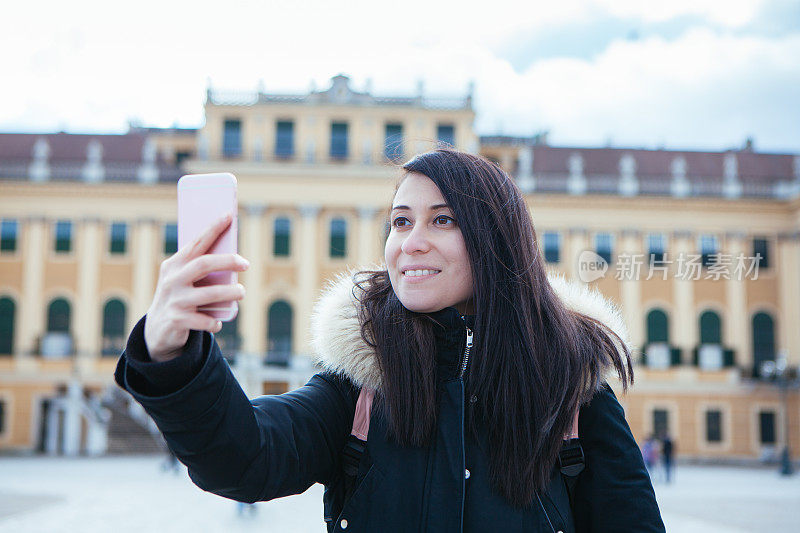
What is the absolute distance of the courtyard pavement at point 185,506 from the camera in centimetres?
1107

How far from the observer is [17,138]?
112ft

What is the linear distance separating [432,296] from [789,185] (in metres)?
33.3

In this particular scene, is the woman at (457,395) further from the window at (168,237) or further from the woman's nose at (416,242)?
the window at (168,237)

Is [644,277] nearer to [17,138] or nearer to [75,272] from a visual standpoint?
[75,272]

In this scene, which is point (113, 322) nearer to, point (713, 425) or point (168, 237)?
point (168, 237)

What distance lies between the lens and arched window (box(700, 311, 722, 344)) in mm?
31016

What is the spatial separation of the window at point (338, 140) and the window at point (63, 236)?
1038 cm

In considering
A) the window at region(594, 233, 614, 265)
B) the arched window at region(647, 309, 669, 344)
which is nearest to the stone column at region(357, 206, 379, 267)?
the window at region(594, 233, 614, 265)

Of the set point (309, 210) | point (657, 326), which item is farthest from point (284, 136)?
point (657, 326)

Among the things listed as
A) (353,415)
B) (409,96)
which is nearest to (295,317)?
(409,96)

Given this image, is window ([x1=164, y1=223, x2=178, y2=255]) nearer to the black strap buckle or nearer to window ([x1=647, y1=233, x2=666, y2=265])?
window ([x1=647, y1=233, x2=666, y2=265])

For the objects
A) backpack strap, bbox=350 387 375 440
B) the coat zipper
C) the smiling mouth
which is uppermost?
the smiling mouth

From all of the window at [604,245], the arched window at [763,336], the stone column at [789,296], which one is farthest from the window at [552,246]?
the stone column at [789,296]

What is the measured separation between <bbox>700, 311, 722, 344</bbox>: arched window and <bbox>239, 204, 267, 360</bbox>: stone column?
1687 centimetres
